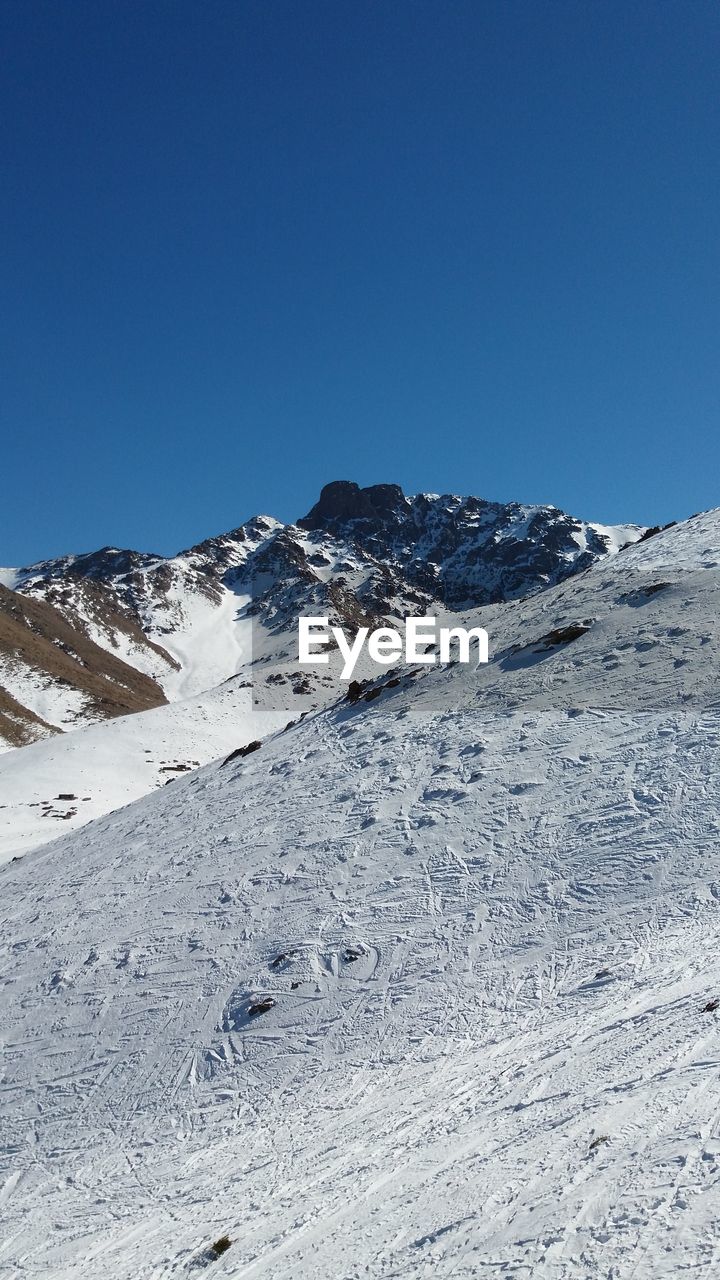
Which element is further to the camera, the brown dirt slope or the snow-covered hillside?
the brown dirt slope

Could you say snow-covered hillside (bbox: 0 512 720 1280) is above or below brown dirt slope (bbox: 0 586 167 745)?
below

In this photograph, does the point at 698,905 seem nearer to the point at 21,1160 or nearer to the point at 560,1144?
the point at 560,1144

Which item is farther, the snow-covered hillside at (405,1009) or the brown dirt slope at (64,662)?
the brown dirt slope at (64,662)

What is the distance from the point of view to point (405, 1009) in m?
9.84

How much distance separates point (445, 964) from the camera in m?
10.4

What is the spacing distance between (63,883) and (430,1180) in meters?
13.7

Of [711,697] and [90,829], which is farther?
A: [90,829]

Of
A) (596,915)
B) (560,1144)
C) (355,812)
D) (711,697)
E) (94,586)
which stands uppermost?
(94,586)

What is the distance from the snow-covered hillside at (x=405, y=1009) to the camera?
19.2 ft

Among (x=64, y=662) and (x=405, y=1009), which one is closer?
(x=405, y=1009)

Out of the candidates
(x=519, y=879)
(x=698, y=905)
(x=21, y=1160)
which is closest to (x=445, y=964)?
(x=519, y=879)

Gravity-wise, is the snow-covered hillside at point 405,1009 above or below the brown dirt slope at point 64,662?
below

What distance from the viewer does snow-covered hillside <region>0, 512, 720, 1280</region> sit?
Answer: 5863 millimetres

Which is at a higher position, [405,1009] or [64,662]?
[64,662]
